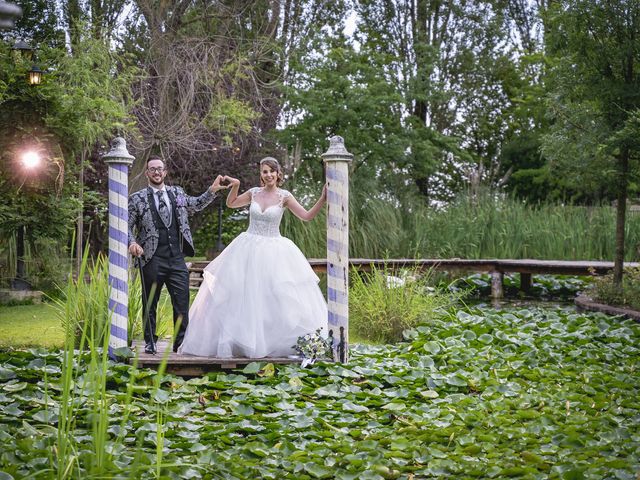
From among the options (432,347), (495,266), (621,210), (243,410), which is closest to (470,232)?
(495,266)

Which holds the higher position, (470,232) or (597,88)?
(597,88)

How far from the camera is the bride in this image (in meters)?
7.25

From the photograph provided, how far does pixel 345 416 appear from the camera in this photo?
573 centimetres

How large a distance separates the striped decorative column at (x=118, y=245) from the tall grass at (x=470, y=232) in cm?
788

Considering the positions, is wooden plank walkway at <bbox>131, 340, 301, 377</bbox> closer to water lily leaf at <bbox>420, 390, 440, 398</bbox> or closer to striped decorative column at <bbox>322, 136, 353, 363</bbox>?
striped decorative column at <bbox>322, 136, 353, 363</bbox>

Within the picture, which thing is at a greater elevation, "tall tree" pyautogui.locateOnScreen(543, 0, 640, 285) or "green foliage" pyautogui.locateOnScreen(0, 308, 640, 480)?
"tall tree" pyautogui.locateOnScreen(543, 0, 640, 285)

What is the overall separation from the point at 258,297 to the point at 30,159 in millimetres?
4664

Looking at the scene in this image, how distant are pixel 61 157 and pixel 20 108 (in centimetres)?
79

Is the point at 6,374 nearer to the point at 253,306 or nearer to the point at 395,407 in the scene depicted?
the point at 253,306

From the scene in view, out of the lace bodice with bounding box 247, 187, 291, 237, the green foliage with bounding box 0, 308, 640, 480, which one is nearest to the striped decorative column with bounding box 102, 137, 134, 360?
the green foliage with bounding box 0, 308, 640, 480

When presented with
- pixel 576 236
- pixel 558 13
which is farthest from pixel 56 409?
pixel 576 236

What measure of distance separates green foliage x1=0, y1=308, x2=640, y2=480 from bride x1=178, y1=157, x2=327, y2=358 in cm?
34

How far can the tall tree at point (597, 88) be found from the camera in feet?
36.0

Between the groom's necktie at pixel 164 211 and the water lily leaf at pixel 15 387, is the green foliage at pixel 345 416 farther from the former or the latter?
the groom's necktie at pixel 164 211
